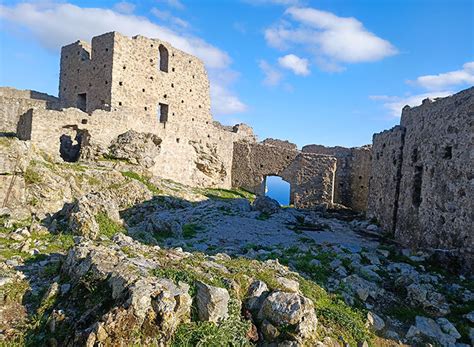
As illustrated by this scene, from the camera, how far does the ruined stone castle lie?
1163cm

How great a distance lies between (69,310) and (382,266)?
8156mm

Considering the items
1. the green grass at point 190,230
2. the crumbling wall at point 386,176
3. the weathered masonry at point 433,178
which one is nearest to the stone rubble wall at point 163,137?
the green grass at point 190,230

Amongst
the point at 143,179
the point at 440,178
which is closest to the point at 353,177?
the point at 440,178

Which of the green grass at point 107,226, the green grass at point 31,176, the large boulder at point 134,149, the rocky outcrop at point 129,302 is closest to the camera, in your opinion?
the rocky outcrop at point 129,302

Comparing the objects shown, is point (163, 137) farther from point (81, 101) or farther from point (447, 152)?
point (447, 152)

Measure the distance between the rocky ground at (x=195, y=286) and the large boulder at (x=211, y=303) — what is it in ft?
0.06

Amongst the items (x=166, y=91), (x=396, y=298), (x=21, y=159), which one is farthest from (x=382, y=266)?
(x=166, y=91)

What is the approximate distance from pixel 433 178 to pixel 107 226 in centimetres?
1043

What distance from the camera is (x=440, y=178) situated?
11.9 meters

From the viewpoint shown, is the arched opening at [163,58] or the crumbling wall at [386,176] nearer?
the crumbling wall at [386,176]

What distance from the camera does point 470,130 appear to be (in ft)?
34.8

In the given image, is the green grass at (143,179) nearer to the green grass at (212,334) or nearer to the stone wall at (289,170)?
the stone wall at (289,170)

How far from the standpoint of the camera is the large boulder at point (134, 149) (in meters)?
19.8

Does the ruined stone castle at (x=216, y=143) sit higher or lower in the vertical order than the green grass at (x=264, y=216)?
higher
